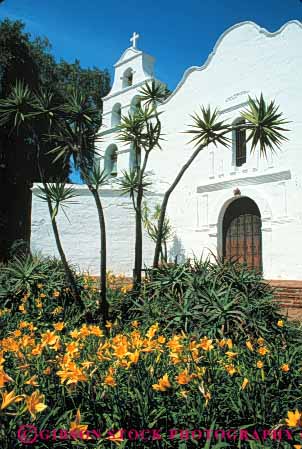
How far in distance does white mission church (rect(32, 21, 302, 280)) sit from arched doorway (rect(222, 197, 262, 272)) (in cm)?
3

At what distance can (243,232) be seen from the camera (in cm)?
1228

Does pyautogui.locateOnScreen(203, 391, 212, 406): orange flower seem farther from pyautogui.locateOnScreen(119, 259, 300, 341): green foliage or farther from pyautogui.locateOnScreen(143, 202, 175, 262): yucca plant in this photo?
pyautogui.locateOnScreen(143, 202, 175, 262): yucca plant

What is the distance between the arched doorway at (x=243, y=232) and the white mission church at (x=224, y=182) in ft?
0.10

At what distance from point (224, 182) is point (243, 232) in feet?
5.61

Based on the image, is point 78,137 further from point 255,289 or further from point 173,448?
point 173,448

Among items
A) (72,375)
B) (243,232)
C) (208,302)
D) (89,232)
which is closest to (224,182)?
(243,232)

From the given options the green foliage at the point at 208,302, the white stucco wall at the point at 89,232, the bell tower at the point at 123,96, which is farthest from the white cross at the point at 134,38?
the green foliage at the point at 208,302

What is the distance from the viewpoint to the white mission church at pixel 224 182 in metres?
11.0

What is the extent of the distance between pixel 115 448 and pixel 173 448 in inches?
11.9

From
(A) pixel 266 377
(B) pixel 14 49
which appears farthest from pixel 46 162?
(A) pixel 266 377

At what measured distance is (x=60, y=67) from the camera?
880 inches

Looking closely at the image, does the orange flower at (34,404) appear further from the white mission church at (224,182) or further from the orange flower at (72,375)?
the white mission church at (224,182)

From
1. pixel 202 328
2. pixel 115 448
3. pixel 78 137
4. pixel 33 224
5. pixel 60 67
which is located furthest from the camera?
pixel 60 67

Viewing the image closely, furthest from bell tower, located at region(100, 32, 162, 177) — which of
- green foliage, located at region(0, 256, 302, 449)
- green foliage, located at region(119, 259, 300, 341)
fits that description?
green foliage, located at region(0, 256, 302, 449)
